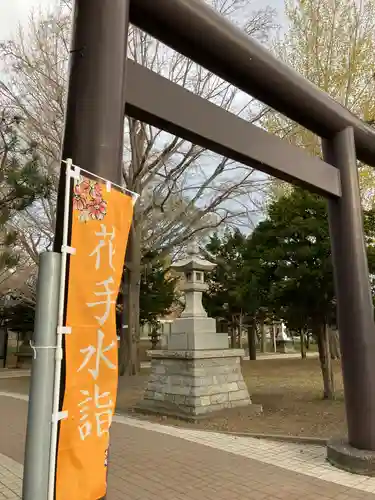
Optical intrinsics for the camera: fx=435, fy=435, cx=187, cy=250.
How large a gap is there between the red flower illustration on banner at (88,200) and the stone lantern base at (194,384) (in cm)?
631

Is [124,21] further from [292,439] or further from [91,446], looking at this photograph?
[292,439]

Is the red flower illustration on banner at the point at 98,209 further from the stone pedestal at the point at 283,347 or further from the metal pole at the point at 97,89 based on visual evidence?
the stone pedestal at the point at 283,347

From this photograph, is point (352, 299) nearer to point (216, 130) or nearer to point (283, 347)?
point (216, 130)

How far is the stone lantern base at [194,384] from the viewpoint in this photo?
8.26m

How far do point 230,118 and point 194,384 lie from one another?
217 inches

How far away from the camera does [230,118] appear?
4273 mm

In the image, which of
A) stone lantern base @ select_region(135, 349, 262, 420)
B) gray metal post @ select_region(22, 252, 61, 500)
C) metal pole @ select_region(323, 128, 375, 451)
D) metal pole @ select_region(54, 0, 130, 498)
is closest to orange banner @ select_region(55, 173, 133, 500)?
gray metal post @ select_region(22, 252, 61, 500)

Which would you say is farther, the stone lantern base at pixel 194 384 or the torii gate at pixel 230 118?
the stone lantern base at pixel 194 384

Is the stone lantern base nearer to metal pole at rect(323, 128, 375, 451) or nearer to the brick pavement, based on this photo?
the brick pavement

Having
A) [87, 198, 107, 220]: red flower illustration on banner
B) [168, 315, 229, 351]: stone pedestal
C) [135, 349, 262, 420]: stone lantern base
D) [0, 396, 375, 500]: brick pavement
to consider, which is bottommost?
[0, 396, 375, 500]: brick pavement

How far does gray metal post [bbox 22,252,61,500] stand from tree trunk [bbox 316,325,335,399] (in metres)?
8.22

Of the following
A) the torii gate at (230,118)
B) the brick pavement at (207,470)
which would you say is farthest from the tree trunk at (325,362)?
the torii gate at (230,118)

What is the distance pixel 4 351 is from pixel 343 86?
69.0ft

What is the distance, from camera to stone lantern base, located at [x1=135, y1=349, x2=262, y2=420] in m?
8.26
